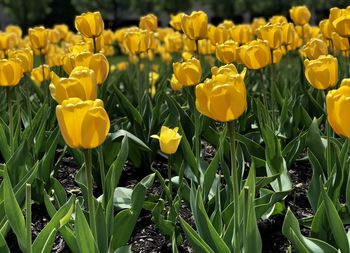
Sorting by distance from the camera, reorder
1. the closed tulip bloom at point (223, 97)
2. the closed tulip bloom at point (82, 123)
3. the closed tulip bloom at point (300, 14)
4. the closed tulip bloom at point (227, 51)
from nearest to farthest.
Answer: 1. the closed tulip bloom at point (82, 123)
2. the closed tulip bloom at point (223, 97)
3. the closed tulip bloom at point (227, 51)
4. the closed tulip bloom at point (300, 14)

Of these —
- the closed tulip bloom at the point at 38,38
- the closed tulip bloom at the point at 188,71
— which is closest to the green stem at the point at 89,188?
the closed tulip bloom at the point at 188,71

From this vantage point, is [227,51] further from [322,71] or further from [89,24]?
[322,71]

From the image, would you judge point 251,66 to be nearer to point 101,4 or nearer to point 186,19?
point 186,19

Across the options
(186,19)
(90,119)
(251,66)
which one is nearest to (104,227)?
(90,119)

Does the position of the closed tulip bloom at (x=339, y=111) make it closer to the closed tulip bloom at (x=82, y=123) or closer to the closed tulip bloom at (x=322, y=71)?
the closed tulip bloom at (x=322, y=71)

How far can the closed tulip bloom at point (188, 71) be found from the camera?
2.71 metres

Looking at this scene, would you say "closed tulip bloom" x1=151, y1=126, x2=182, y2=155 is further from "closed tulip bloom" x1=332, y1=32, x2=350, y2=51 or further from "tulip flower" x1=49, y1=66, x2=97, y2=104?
"closed tulip bloom" x1=332, y1=32, x2=350, y2=51

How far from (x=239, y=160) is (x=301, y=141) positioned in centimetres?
37

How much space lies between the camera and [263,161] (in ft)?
9.65

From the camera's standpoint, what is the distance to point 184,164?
9.77ft

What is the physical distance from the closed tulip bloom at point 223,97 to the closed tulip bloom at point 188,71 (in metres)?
0.79

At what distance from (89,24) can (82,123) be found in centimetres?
165

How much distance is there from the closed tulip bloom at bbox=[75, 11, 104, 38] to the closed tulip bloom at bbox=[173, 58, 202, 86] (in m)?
0.74

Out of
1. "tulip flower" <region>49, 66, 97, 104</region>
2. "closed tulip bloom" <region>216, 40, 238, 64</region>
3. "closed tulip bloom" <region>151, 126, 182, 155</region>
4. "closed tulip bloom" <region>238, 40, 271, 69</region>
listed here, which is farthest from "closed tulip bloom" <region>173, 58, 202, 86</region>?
"tulip flower" <region>49, 66, 97, 104</region>
